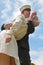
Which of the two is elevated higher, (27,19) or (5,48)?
(27,19)

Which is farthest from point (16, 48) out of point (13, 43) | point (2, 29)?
point (2, 29)

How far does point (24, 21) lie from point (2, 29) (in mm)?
425

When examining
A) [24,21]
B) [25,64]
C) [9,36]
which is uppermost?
[24,21]

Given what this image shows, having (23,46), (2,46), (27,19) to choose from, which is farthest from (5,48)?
(27,19)

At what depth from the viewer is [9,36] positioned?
4250 mm

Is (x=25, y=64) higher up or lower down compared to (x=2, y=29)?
lower down

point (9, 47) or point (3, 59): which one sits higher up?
point (9, 47)

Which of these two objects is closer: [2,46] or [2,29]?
[2,46]

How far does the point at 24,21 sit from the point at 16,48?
1.55ft

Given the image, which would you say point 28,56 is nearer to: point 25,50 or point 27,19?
point 25,50

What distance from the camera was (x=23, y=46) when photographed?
14.5 ft

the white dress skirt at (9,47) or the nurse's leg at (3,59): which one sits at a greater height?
the white dress skirt at (9,47)

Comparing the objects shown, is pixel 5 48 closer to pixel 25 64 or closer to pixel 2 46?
pixel 2 46

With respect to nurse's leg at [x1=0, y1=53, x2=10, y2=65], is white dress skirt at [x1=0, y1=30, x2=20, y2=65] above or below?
above
